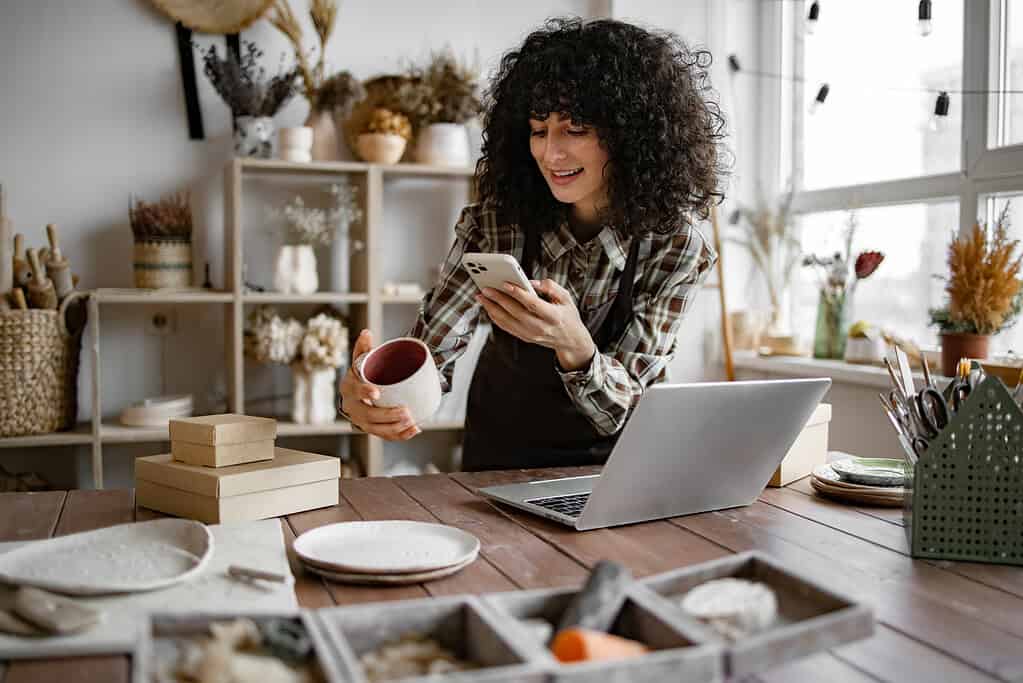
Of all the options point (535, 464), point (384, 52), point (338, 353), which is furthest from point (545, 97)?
point (384, 52)

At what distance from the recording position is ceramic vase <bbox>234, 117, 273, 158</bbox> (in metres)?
3.11

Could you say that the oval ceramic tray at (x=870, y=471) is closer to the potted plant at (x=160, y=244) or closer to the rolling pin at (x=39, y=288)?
the potted plant at (x=160, y=244)

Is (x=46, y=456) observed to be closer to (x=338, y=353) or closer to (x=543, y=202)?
(x=338, y=353)

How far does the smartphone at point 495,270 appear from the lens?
4.62 ft

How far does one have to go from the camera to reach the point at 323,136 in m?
3.24

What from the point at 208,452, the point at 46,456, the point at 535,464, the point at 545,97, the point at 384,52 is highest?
the point at 384,52

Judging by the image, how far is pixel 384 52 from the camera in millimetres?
3467

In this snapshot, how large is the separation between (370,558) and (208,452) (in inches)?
13.8

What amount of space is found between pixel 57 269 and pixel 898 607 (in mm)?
2705

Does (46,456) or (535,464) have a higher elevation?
(535,464)

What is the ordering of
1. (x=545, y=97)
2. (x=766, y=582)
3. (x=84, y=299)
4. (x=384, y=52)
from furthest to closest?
1. (x=384, y=52)
2. (x=84, y=299)
3. (x=545, y=97)
4. (x=766, y=582)

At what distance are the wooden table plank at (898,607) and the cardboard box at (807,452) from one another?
27 centimetres

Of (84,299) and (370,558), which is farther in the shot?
(84,299)

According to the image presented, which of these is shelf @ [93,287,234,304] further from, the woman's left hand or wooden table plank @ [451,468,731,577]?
wooden table plank @ [451,468,731,577]
